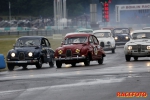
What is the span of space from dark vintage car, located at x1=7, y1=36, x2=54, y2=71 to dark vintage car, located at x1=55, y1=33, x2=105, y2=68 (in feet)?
3.25

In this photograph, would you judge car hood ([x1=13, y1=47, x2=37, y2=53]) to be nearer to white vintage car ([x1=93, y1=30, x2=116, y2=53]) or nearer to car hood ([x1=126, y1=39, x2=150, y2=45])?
car hood ([x1=126, y1=39, x2=150, y2=45])

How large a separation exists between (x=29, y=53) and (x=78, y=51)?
2355 mm

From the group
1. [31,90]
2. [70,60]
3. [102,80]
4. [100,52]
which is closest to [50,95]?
[31,90]

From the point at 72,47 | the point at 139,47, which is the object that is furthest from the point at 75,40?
the point at 139,47

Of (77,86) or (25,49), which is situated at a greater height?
(25,49)

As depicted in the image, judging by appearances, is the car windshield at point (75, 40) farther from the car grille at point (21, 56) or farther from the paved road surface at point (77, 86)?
the paved road surface at point (77, 86)

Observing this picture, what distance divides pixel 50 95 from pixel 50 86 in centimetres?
243

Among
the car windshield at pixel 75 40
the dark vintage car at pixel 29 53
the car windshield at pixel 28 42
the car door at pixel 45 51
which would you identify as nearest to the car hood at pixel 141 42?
the car windshield at pixel 75 40

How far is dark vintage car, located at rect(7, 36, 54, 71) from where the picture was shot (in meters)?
27.6

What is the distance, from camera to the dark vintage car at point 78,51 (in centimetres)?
2700

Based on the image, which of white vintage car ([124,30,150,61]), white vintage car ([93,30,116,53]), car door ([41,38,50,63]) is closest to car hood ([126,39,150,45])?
white vintage car ([124,30,150,61])

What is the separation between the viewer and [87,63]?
2762 centimetres

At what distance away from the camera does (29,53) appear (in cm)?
2777

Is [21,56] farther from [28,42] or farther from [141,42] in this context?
[141,42]
